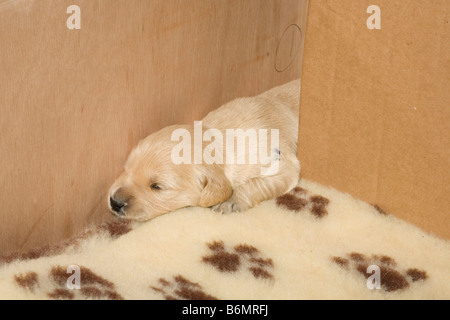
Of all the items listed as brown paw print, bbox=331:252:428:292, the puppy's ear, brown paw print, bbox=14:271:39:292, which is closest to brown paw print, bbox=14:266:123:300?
brown paw print, bbox=14:271:39:292

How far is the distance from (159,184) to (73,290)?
0.49 m

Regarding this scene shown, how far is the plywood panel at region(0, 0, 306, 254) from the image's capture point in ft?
5.36

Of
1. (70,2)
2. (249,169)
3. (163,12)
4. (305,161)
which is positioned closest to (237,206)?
Answer: (249,169)

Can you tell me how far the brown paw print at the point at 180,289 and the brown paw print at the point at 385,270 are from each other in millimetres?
419

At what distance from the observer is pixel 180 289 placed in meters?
1.66

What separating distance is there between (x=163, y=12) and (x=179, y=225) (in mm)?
672

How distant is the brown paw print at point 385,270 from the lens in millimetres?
1724

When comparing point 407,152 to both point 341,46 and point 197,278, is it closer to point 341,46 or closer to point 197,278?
point 341,46

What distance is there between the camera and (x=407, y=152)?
189cm

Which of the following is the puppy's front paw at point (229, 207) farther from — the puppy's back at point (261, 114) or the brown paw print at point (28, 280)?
the brown paw print at point (28, 280)

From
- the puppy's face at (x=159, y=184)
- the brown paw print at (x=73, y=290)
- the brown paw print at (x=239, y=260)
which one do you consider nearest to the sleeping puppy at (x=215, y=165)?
the puppy's face at (x=159, y=184)

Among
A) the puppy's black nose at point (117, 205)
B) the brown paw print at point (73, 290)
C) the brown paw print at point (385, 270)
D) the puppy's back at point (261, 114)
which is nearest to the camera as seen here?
the brown paw print at point (73, 290)

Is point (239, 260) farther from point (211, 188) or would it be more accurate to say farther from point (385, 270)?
point (385, 270)

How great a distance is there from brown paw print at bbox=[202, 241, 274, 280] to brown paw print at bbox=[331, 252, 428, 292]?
8.4 inches
